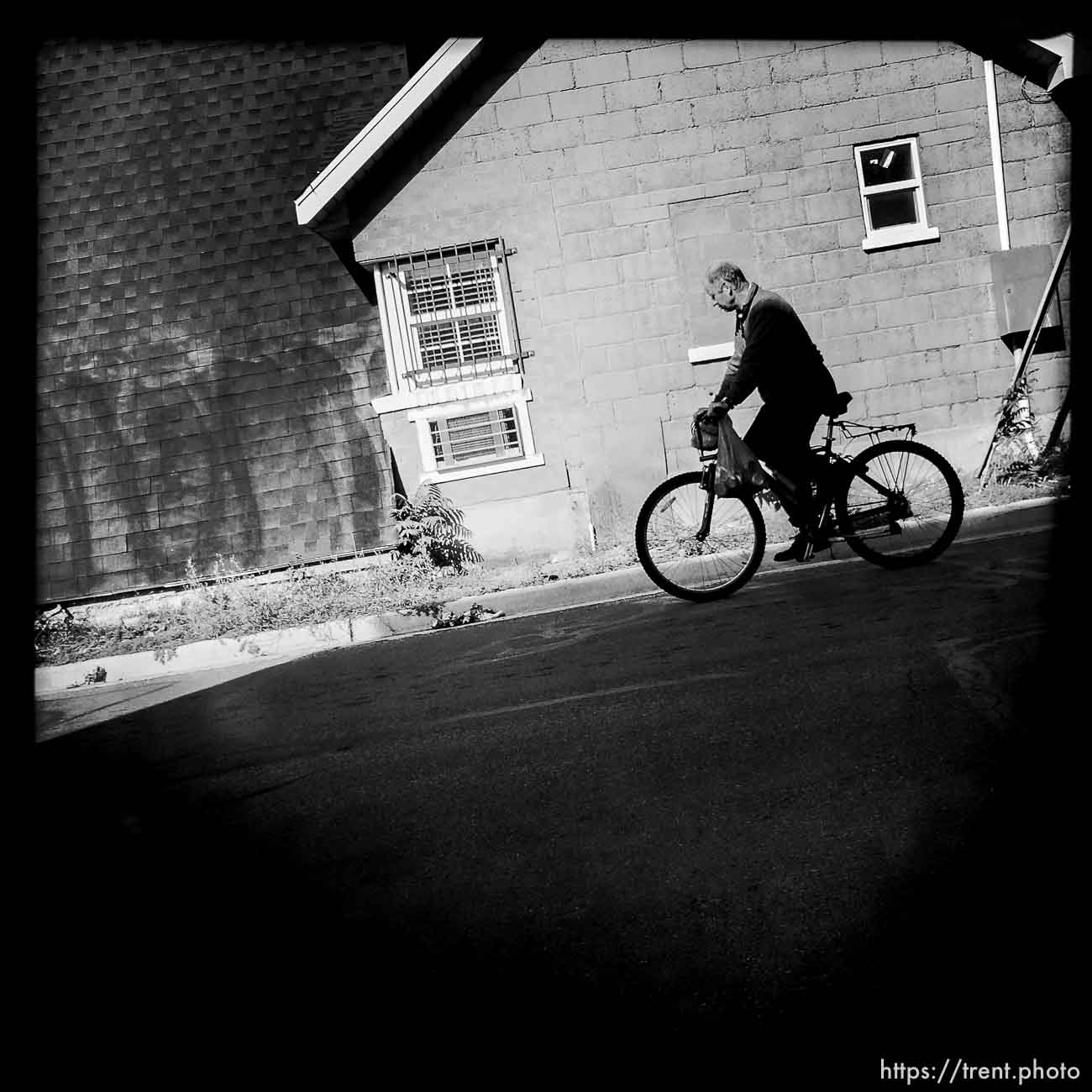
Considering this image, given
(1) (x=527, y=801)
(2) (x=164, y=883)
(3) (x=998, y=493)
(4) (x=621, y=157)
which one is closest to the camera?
(2) (x=164, y=883)

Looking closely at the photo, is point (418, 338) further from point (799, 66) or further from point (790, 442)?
point (790, 442)

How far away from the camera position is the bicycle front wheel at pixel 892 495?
6.64m

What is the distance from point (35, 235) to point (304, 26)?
385cm

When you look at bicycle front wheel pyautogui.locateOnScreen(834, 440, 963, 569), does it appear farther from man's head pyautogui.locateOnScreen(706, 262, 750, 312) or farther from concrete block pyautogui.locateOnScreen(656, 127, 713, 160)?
concrete block pyautogui.locateOnScreen(656, 127, 713, 160)

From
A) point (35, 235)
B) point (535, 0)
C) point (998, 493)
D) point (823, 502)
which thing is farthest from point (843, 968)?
point (35, 235)

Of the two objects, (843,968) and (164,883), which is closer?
(843,968)

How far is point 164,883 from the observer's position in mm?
3537

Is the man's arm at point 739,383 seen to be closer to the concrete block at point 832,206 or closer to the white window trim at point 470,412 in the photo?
the white window trim at point 470,412

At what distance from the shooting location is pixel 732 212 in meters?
10.9

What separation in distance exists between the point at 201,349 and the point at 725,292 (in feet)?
22.6

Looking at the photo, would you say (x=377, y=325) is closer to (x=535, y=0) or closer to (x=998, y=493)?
(x=535, y=0)

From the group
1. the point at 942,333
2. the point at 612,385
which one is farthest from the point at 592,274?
the point at 942,333

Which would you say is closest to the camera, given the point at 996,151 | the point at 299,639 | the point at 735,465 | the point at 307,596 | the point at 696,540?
the point at 735,465

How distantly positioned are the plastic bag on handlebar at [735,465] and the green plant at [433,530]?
188 inches
